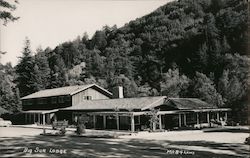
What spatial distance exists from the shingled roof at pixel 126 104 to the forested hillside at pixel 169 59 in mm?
9451

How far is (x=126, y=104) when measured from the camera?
39.8m

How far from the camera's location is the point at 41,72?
270ft

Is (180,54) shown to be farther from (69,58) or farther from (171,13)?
(69,58)

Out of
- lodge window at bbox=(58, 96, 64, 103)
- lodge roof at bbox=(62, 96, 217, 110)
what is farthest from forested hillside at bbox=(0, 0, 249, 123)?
lodge window at bbox=(58, 96, 64, 103)

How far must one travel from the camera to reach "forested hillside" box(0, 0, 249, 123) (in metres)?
60.2

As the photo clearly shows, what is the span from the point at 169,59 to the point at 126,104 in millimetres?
72114

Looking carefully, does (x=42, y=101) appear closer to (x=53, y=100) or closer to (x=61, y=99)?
(x=53, y=100)

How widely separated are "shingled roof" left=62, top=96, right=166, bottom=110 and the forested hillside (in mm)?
9451

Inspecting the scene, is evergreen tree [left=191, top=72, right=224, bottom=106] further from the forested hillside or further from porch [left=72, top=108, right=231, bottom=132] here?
porch [left=72, top=108, right=231, bottom=132]

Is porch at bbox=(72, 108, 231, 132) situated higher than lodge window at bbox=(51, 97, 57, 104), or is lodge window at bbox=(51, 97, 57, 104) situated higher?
lodge window at bbox=(51, 97, 57, 104)

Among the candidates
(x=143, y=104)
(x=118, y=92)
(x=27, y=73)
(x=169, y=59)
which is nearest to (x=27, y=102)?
(x=118, y=92)

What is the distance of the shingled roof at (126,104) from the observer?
36.9m

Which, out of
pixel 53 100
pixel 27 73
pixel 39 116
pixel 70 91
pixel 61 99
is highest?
pixel 27 73

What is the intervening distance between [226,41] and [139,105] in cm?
6236
